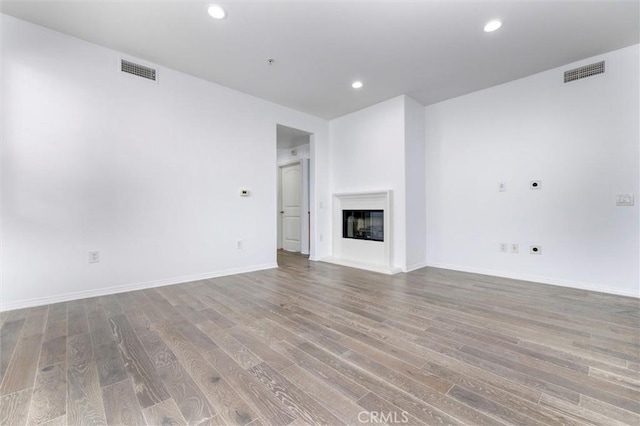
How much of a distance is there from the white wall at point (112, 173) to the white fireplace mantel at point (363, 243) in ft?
4.90

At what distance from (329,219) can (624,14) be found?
4175 millimetres

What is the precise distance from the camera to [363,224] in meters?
4.55

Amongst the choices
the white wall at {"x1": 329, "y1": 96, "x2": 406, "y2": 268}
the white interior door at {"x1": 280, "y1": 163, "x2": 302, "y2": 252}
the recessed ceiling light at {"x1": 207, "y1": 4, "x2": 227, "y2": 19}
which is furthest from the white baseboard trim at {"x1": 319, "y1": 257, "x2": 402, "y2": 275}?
the recessed ceiling light at {"x1": 207, "y1": 4, "x2": 227, "y2": 19}

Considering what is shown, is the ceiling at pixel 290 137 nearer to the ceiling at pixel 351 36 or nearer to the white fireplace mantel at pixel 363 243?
the ceiling at pixel 351 36

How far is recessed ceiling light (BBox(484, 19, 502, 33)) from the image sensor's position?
7.89 ft

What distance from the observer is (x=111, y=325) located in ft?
6.79

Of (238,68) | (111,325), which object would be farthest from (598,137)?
(111,325)

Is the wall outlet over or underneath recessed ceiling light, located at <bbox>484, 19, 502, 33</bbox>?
underneath

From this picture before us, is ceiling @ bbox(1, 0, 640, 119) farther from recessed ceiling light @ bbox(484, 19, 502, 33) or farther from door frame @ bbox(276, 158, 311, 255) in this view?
door frame @ bbox(276, 158, 311, 255)

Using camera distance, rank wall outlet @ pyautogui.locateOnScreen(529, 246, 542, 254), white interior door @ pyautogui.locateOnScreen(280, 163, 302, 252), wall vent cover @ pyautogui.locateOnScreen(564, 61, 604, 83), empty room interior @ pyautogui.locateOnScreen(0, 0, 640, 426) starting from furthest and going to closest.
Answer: white interior door @ pyautogui.locateOnScreen(280, 163, 302, 252) < wall outlet @ pyautogui.locateOnScreen(529, 246, 542, 254) < wall vent cover @ pyautogui.locateOnScreen(564, 61, 604, 83) < empty room interior @ pyautogui.locateOnScreen(0, 0, 640, 426)

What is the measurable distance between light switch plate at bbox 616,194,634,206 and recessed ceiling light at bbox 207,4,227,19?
437 centimetres

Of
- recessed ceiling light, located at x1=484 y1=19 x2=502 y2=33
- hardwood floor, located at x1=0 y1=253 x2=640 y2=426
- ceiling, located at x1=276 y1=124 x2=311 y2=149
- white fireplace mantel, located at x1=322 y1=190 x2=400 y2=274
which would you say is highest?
recessed ceiling light, located at x1=484 y1=19 x2=502 y2=33

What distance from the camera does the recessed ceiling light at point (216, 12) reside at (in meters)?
2.24

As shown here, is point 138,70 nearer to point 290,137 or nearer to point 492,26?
point 290,137
